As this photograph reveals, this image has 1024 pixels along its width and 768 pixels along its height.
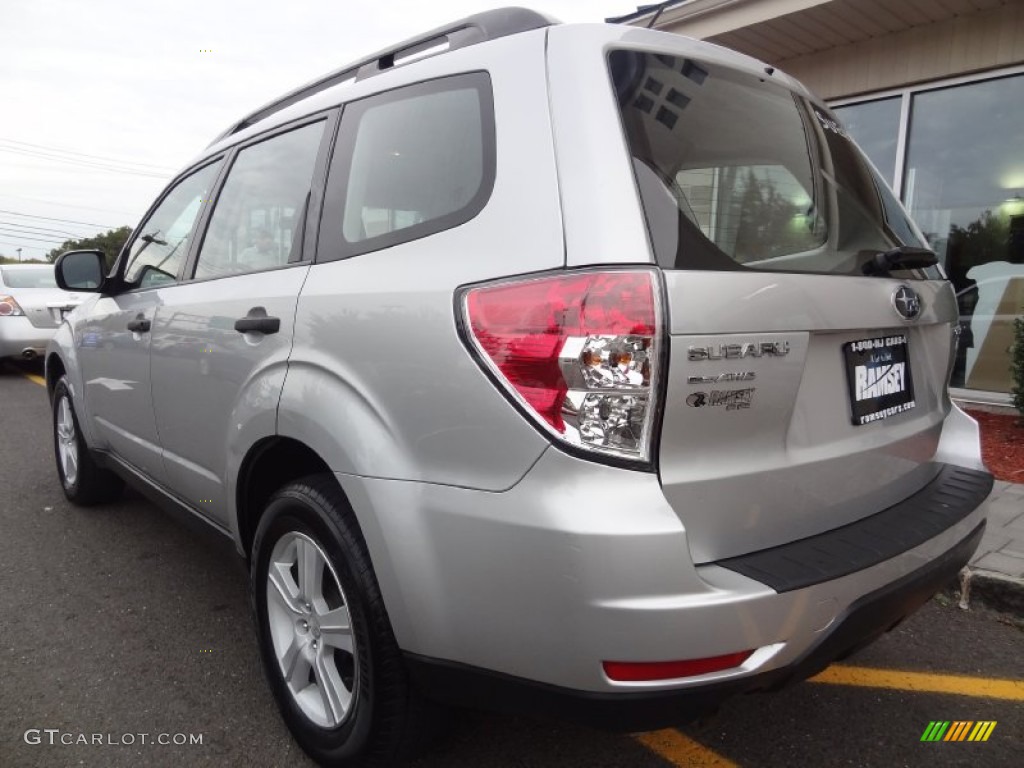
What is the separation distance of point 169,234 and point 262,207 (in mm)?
970

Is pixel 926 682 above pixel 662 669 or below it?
below

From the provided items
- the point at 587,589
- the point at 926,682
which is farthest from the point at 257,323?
the point at 926,682

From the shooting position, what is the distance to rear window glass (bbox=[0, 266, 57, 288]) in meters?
9.77

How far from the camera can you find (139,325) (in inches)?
117

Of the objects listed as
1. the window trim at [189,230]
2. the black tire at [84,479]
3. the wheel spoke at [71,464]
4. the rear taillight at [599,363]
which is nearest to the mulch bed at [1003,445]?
the rear taillight at [599,363]

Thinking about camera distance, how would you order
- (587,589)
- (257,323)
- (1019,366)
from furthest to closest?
(1019,366)
(257,323)
(587,589)

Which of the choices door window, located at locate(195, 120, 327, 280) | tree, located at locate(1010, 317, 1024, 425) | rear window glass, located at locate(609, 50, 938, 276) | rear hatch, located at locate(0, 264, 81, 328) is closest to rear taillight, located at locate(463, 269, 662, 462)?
rear window glass, located at locate(609, 50, 938, 276)

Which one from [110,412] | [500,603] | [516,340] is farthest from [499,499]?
[110,412]

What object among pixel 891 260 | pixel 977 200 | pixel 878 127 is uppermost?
pixel 878 127

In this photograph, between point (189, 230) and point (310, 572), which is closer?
point (310, 572)

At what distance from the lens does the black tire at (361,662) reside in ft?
5.62

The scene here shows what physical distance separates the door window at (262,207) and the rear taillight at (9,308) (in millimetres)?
8374

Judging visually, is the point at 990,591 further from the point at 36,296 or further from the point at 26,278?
the point at 26,278

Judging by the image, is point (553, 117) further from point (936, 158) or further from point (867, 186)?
point (936, 158)
